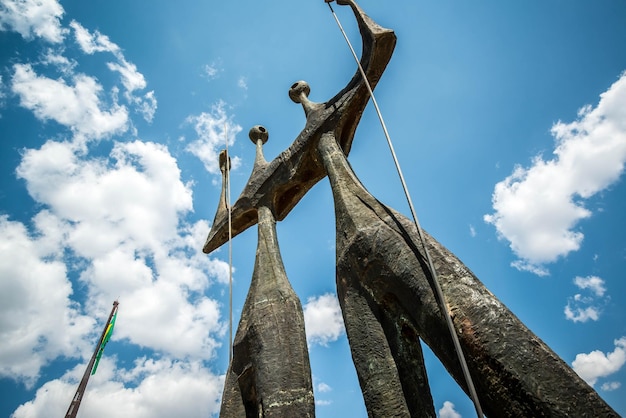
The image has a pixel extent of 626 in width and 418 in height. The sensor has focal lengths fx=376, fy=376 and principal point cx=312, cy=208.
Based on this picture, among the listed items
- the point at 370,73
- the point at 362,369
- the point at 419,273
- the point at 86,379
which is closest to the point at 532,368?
the point at 419,273

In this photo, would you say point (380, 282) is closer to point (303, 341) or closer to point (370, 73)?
point (303, 341)

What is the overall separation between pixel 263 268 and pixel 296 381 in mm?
1515

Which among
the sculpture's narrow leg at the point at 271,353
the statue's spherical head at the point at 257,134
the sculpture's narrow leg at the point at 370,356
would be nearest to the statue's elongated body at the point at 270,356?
the sculpture's narrow leg at the point at 271,353

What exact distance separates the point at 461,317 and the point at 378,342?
3.31ft

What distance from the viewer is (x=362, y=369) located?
3348mm

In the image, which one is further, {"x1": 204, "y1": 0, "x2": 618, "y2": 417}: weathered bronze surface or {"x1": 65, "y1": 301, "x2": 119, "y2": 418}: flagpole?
{"x1": 65, "y1": 301, "x2": 119, "y2": 418}: flagpole

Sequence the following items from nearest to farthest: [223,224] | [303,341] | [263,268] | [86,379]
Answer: [303,341] → [263,268] → [223,224] → [86,379]

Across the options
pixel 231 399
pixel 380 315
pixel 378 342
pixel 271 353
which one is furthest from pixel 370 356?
pixel 231 399

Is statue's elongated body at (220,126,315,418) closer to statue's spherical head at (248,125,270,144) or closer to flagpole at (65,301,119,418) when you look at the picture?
statue's spherical head at (248,125,270,144)

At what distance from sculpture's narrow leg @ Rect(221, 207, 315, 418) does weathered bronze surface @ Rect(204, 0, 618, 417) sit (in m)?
0.01

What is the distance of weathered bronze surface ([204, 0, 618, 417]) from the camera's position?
2.25 metres

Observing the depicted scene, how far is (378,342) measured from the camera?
336cm

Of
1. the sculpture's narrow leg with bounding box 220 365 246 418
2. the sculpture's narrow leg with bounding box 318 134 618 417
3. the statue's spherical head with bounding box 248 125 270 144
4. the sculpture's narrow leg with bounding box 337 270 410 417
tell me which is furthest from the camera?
the statue's spherical head with bounding box 248 125 270 144

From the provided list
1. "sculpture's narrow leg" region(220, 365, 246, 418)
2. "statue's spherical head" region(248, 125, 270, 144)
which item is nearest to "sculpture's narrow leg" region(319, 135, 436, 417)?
"sculpture's narrow leg" region(220, 365, 246, 418)
